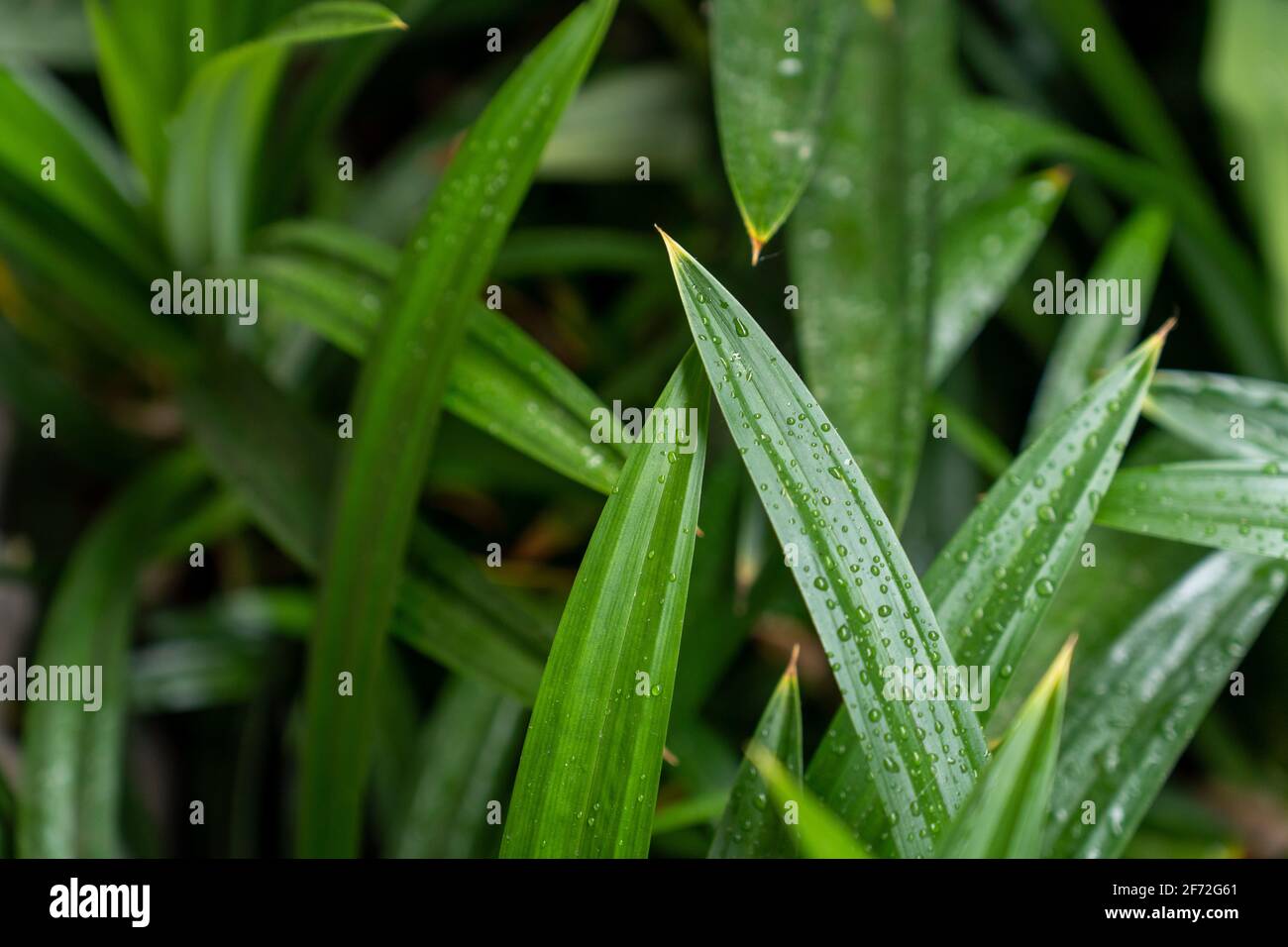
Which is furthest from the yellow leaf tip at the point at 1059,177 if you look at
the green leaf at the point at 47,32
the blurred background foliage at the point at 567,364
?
the green leaf at the point at 47,32

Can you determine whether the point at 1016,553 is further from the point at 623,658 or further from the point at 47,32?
the point at 47,32

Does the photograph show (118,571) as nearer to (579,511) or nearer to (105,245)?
(105,245)

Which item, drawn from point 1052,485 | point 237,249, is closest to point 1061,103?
point 1052,485

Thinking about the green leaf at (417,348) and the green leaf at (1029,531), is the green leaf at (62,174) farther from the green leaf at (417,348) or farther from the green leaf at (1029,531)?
the green leaf at (1029,531)

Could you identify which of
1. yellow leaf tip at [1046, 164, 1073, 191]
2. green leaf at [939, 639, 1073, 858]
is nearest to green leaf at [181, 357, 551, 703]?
green leaf at [939, 639, 1073, 858]
